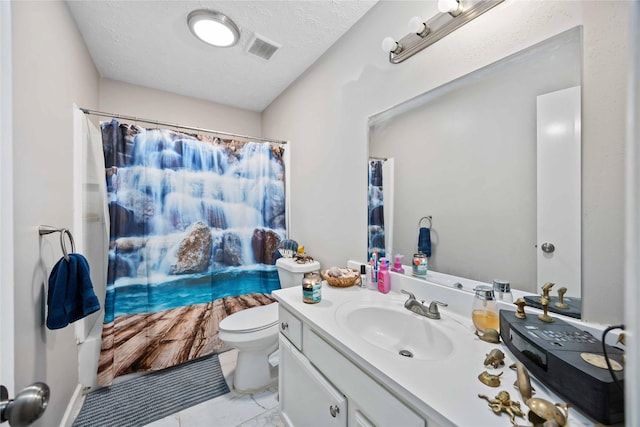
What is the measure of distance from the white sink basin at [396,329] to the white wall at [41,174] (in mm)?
1256

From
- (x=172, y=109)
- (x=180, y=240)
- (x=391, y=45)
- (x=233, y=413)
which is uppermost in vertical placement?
(x=172, y=109)

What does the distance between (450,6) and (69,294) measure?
2071 mm

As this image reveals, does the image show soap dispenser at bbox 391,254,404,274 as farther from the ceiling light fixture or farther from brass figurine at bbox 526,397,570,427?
the ceiling light fixture

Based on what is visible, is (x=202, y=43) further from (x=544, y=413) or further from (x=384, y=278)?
(x=544, y=413)

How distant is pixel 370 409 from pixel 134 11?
232 centimetres

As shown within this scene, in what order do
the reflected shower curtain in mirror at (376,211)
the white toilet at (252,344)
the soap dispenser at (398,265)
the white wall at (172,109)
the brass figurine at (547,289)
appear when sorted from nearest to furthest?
the brass figurine at (547,289), the soap dispenser at (398,265), the reflected shower curtain in mirror at (376,211), the white toilet at (252,344), the white wall at (172,109)

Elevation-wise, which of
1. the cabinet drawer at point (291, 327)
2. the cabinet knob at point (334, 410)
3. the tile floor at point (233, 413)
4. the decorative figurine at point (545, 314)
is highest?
the decorative figurine at point (545, 314)

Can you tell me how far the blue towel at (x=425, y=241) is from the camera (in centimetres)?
121

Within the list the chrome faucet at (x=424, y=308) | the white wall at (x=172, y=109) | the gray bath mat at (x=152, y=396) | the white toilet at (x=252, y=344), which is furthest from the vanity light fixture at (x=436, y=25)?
the gray bath mat at (x=152, y=396)

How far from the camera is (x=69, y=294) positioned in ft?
3.70

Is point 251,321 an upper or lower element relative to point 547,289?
→ lower

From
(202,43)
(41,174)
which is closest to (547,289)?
(41,174)

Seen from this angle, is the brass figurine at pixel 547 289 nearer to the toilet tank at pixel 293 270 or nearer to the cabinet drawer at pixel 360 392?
the cabinet drawer at pixel 360 392

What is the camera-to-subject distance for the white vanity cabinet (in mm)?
689
